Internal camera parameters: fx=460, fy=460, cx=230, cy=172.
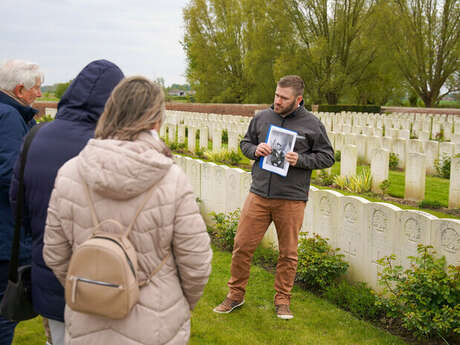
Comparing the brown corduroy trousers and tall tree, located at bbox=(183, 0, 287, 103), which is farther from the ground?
tall tree, located at bbox=(183, 0, 287, 103)

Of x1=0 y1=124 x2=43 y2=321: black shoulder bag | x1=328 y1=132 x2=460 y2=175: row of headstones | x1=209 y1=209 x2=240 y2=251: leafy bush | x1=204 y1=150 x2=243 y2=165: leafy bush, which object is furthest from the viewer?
x1=204 y1=150 x2=243 y2=165: leafy bush

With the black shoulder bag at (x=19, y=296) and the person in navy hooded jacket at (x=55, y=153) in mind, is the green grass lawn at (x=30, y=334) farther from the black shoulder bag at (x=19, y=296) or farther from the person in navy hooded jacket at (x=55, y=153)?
the person in navy hooded jacket at (x=55, y=153)

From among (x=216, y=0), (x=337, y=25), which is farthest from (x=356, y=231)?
(x=216, y=0)

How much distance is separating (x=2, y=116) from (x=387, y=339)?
3095mm

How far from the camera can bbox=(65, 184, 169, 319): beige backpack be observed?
1.66 m

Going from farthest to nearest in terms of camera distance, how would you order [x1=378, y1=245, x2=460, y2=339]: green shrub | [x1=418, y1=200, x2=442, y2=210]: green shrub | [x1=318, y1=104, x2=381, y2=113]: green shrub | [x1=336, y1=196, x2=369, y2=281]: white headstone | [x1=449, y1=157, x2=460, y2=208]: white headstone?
[x1=318, y1=104, x2=381, y2=113]: green shrub → [x1=418, y1=200, x2=442, y2=210]: green shrub → [x1=449, y1=157, x2=460, y2=208]: white headstone → [x1=336, y1=196, x2=369, y2=281]: white headstone → [x1=378, y1=245, x2=460, y2=339]: green shrub

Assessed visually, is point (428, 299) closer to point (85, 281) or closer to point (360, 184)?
point (85, 281)

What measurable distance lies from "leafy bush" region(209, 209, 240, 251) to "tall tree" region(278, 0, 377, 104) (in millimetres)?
27178

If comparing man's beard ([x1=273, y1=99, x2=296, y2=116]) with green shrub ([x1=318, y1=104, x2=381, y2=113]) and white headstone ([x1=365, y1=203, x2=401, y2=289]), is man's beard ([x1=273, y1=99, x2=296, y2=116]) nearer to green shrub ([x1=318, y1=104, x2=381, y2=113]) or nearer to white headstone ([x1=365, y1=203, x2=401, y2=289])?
white headstone ([x1=365, y1=203, x2=401, y2=289])

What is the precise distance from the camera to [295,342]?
11.5 feet

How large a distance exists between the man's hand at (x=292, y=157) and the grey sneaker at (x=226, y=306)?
1334 mm

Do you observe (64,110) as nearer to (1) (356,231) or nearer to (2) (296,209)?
(2) (296,209)

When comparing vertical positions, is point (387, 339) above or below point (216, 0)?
below

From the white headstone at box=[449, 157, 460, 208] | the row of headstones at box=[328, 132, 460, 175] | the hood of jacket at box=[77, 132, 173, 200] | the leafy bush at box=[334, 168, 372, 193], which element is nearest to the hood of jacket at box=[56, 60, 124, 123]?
the hood of jacket at box=[77, 132, 173, 200]
